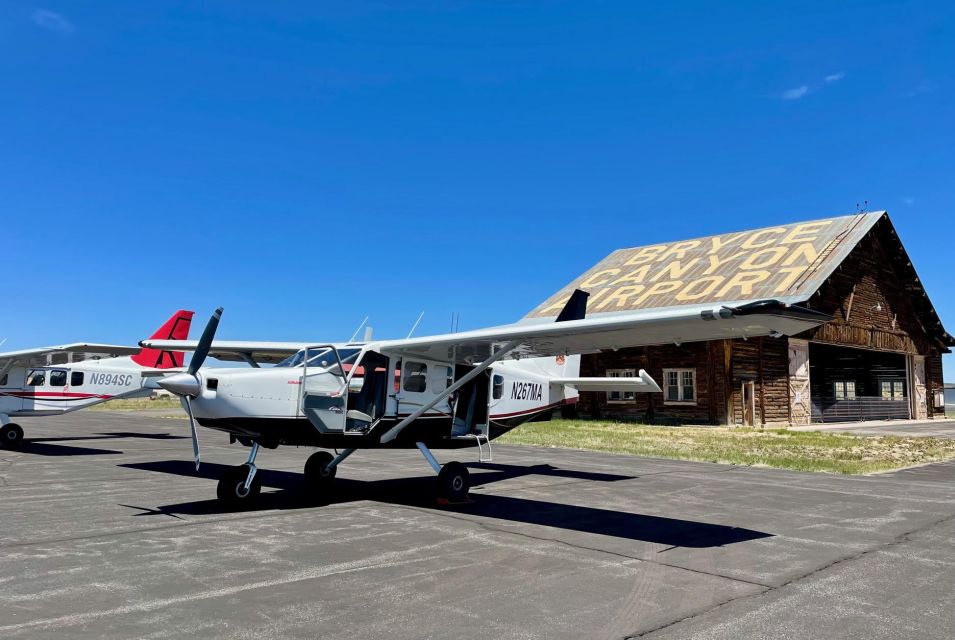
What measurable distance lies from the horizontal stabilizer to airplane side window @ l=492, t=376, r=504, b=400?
1882mm

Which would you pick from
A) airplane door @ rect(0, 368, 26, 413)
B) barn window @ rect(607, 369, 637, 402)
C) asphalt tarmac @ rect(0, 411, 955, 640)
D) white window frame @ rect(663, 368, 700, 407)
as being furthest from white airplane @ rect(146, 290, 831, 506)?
barn window @ rect(607, 369, 637, 402)

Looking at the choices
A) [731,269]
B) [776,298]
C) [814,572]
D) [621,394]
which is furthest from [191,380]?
[731,269]

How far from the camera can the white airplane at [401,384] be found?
8727 millimetres

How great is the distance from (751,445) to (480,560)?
1738 centimetres

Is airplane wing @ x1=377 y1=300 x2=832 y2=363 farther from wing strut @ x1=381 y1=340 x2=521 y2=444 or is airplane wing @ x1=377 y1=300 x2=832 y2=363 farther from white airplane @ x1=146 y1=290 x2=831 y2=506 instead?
wing strut @ x1=381 y1=340 x2=521 y2=444

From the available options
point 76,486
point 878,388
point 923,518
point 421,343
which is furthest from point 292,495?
point 878,388

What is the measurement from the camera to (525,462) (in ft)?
55.2

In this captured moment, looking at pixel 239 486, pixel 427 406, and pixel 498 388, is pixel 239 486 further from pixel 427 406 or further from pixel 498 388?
pixel 498 388

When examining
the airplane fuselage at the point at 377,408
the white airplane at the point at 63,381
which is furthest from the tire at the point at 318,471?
the white airplane at the point at 63,381

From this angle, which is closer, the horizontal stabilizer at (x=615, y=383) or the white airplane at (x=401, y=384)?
the white airplane at (x=401, y=384)

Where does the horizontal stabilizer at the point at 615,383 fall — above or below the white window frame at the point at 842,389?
below

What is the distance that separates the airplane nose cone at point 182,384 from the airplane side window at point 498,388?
5.76 m

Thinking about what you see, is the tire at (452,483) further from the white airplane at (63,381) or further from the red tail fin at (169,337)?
the red tail fin at (169,337)

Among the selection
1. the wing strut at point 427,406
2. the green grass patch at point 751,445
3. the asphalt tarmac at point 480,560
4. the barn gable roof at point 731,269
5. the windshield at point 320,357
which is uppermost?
the barn gable roof at point 731,269
